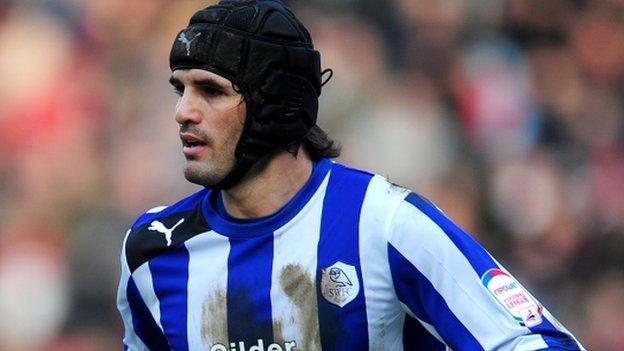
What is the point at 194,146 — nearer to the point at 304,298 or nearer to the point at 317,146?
the point at 317,146

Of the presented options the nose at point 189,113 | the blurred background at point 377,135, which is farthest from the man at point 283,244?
the blurred background at point 377,135

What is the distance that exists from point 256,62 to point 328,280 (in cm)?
72

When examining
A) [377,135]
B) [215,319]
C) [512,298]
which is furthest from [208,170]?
[377,135]

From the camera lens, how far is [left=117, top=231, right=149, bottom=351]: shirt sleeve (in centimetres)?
449

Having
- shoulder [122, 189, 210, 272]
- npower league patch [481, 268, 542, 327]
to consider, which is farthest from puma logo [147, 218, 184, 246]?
npower league patch [481, 268, 542, 327]

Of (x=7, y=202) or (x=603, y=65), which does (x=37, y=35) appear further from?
(x=603, y=65)

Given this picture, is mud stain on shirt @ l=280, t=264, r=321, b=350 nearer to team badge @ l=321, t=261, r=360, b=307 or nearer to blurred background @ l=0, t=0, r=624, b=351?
team badge @ l=321, t=261, r=360, b=307

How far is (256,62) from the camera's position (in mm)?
4254

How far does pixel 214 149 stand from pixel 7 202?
428 cm

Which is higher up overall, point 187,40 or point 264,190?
point 187,40

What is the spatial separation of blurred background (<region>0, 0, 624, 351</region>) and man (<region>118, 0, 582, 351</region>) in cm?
359

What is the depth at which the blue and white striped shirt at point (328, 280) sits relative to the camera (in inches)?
155

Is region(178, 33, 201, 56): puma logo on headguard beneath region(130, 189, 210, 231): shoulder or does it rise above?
above

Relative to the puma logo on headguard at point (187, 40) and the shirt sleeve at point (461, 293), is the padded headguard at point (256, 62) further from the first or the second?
the shirt sleeve at point (461, 293)
